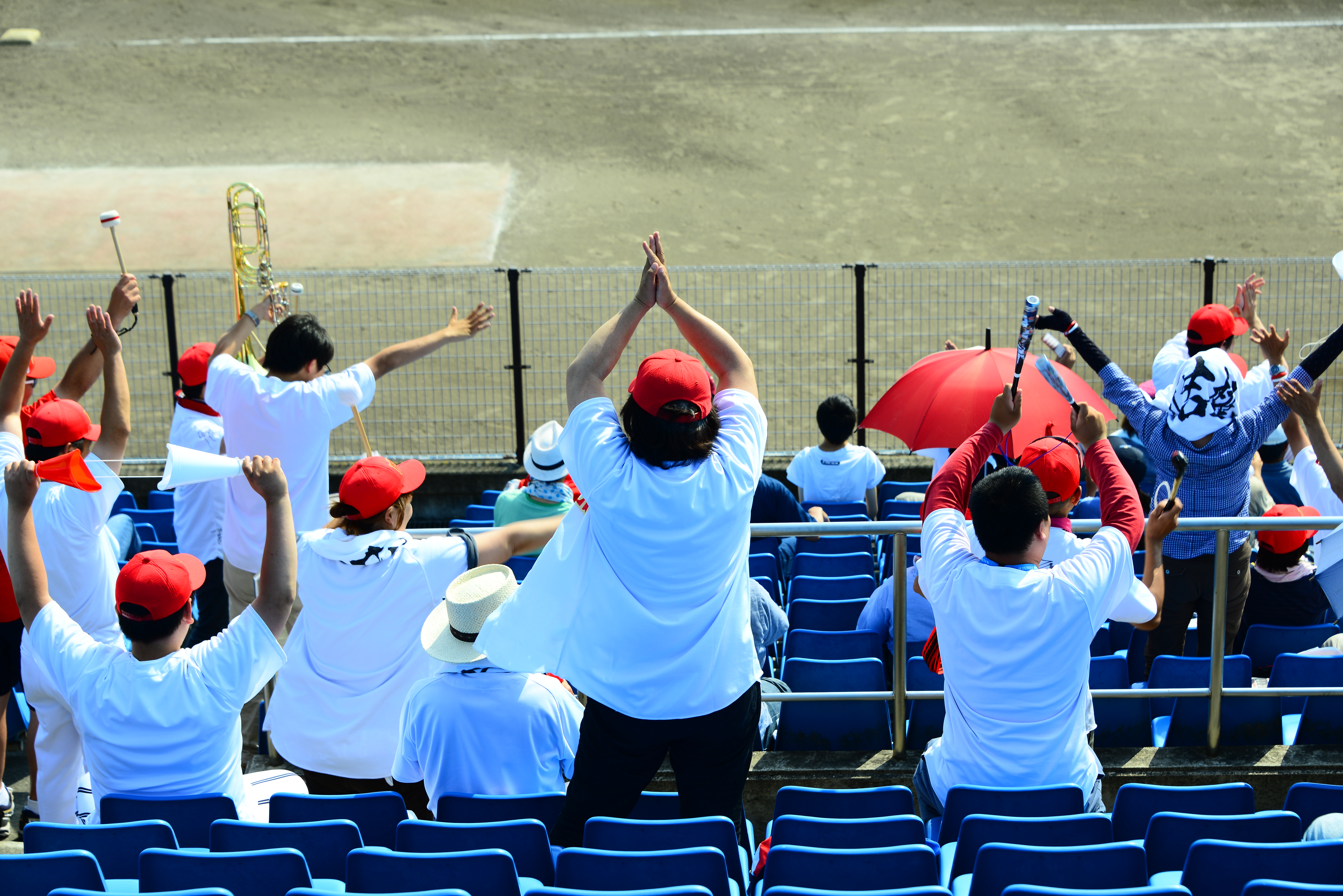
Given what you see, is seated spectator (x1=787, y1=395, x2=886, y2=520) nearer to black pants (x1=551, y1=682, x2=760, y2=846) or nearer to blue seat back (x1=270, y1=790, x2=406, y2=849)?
black pants (x1=551, y1=682, x2=760, y2=846)

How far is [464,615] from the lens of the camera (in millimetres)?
3926

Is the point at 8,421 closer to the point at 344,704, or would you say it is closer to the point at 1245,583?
the point at 344,704

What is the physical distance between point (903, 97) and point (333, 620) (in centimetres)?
1664

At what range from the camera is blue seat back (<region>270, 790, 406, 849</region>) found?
393 centimetres

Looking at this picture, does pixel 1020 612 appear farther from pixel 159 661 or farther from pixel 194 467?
pixel 194 467

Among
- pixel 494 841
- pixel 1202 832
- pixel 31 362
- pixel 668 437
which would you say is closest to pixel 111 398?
pixel 31 362

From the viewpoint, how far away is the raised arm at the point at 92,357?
5.55 metres

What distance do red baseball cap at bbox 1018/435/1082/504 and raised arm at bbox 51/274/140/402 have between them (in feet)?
12.5

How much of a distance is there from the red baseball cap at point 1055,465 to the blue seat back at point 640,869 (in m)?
1.68

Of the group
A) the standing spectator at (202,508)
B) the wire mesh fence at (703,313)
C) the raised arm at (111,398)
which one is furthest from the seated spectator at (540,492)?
the wire mesh fence at (703,313)

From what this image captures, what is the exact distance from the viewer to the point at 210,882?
11.1 ft

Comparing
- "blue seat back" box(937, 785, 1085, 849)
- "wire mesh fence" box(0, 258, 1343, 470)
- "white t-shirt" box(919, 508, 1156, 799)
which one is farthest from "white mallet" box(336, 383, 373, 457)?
"wire mesh fence" box(0, 258, 1343, 470)

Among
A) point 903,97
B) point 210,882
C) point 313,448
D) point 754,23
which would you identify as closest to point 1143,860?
point 210,882

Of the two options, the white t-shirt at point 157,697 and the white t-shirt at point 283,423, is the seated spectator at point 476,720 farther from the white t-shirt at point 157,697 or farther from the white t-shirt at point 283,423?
the white t-shirt at point 283,423
